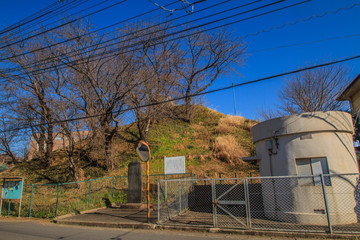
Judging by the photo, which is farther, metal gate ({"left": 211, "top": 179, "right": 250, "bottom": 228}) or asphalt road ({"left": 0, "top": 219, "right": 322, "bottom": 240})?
metal gate ({"left": 211, "top": 179, "right": 250, "bottom": 228})

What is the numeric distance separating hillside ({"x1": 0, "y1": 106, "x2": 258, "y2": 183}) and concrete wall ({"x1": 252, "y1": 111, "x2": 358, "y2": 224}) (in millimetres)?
8791

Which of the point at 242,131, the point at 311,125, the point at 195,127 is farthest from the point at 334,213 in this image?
the point at 195,127

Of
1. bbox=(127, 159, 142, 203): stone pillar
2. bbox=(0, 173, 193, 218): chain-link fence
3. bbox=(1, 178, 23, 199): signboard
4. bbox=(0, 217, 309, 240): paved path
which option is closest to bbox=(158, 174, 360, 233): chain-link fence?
bbox=(0, 217, 309, 240): paved path

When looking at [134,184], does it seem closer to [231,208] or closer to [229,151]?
[231,208]

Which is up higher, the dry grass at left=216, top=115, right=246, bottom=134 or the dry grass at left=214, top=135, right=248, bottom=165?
the dry grass at left=216, top=115, right=246, bottom=134

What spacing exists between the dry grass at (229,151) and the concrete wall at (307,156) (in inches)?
421

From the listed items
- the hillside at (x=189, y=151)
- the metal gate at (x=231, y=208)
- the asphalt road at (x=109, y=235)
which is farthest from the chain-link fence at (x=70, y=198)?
the metal gate at (x=231, y=208)

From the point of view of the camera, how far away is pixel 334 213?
28.6ft

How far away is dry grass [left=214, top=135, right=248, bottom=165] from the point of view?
21.1 m

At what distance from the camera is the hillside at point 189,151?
67.6 ft

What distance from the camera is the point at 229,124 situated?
99.9 ft

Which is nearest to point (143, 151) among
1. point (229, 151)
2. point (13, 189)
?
point (13, 189)

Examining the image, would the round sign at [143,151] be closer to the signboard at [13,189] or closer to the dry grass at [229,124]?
the signboard at [13,189]

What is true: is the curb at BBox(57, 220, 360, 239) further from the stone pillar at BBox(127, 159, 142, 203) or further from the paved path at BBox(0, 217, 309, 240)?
the stone pillar at BBox(127, 159, 142, 203)
